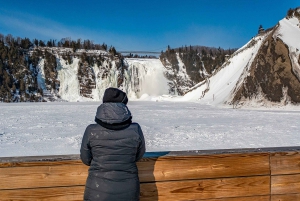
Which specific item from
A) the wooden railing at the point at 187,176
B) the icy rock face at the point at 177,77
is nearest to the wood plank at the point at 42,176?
the wooden railing at the point at 187,176

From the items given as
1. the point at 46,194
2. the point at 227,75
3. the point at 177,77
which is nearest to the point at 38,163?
the point at 46,194

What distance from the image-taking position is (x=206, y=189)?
2627mm

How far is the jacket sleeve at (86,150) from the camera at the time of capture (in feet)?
7.30

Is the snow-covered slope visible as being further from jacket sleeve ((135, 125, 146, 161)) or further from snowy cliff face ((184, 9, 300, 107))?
jacket sleeve ((135, 125, 146, 161))

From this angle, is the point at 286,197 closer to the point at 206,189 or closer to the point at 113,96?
the point at 206,189

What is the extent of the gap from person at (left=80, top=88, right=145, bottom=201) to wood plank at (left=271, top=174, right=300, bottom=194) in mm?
1495

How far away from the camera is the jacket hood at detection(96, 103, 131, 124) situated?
7.15ft

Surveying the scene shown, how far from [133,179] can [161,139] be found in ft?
23.6

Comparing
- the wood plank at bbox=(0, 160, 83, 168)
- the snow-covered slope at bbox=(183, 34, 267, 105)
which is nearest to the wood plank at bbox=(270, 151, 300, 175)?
the wood plank at bbox=(0, 160, 83, 168)

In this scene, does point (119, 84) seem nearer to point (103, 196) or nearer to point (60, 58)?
point (60, 58)

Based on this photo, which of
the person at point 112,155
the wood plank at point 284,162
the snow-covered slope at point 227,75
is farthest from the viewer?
the snow-covered slope at point 227,75

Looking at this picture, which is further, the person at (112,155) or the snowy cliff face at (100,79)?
the snowy cliff face at (100,79)

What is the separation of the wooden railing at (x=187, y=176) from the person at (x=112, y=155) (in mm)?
263

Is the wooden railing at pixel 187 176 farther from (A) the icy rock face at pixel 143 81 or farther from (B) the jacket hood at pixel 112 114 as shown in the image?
(A) the icy rock face at pixel 143 81
